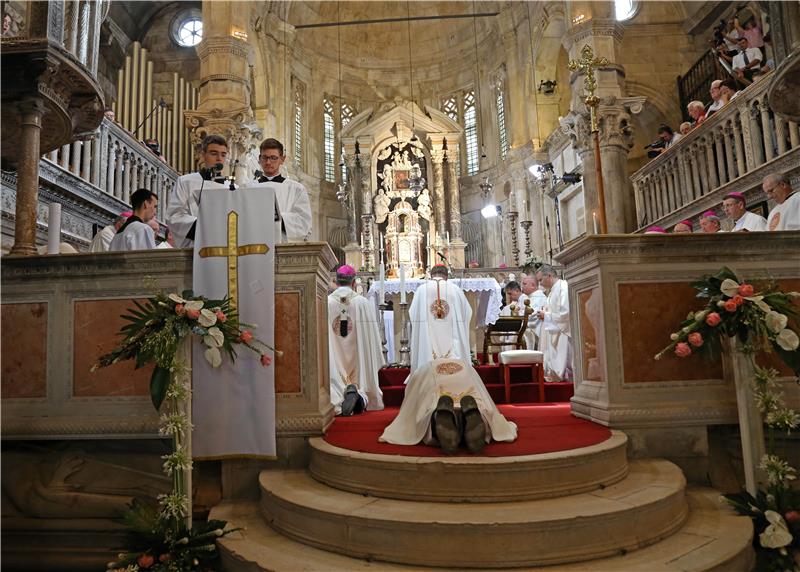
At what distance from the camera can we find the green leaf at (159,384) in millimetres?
3406

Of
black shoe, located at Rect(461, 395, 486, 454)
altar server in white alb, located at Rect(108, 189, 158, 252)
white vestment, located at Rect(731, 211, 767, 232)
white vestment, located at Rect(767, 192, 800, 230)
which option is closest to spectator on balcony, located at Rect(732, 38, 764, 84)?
white vestment, located at Rect(731, 211, 767, 232)

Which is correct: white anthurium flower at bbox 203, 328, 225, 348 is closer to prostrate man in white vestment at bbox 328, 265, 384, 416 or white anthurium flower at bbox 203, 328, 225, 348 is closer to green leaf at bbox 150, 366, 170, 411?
green leaf at bbox 150, 366, 170, 411

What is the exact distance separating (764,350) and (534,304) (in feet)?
15.9

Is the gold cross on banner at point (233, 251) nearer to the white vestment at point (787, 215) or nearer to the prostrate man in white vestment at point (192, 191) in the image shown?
the prostrate man in white vestment at point (192, 191)

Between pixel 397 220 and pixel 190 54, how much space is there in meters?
8.16

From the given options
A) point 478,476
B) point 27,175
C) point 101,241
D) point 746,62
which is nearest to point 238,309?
point 478,476

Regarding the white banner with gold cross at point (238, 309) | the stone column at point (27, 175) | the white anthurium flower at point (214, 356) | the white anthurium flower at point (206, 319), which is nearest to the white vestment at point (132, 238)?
the stone column at point (27, 175)

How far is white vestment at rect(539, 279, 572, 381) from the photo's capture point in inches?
273

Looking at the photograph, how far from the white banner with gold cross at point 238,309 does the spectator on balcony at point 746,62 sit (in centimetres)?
874

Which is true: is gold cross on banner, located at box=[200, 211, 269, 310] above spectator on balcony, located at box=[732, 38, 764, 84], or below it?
below

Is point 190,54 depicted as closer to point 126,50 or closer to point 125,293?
point 126,50

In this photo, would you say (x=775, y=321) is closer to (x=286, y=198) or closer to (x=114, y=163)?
(x=286, y=198)

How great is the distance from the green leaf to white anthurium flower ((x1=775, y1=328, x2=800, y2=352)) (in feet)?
12.4

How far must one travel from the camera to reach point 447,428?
362 cm
